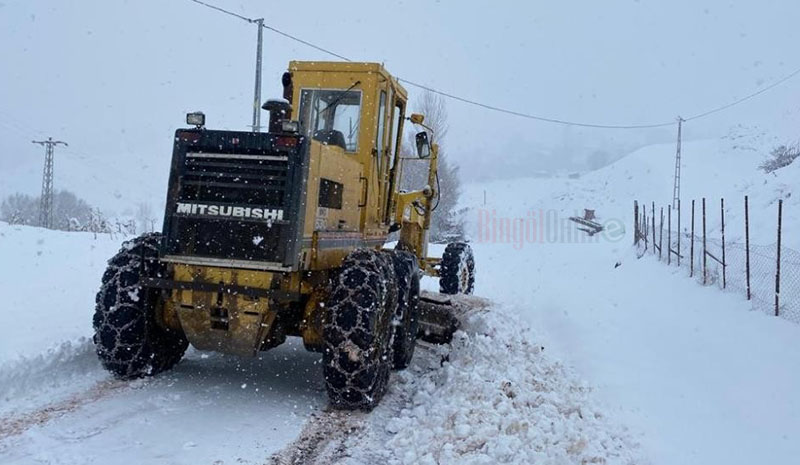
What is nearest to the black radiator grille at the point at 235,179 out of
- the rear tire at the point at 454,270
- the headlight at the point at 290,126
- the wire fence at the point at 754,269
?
the headlight at the point at 290,126

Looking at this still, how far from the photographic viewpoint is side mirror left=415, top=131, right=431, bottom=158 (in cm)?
861

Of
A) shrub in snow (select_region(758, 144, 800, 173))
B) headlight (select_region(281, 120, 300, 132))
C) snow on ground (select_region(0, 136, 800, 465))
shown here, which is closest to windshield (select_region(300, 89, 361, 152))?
headlight (select_region(281, 120, 300, 132))

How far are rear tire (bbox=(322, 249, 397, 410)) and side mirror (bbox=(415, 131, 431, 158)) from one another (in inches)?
135

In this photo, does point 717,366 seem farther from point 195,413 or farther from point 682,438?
point 195,413

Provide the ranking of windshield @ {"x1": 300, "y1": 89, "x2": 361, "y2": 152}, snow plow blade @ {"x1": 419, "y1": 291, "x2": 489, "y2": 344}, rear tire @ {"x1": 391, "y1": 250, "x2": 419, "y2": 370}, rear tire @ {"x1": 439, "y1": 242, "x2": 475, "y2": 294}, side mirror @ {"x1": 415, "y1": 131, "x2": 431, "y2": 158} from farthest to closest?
rear tire @ {"x1": 439, "y1": 242, "x2": 475, "y2": 294} < side mirror @ {"x1": 415, "y1": 131, "x2": 431, "y2": 158} < snow plow blade @ {"x1": 419, "y1": 291, "x2": 489, "y2": 344} < windshield @ {"x1": 300, "y1": 89, "x2": 361, "y2": 152} < rear tire @ {"x1": 391, "y1": 250, "x2": 419, "y2": 370}

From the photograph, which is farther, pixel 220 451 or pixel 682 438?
pixel 682 438

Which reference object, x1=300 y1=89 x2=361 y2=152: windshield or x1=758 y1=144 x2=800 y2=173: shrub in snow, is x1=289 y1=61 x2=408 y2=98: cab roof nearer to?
x1=300 y1=89 x2=361 y2=152: windshield

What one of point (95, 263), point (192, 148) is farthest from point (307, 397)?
point (95, 263)

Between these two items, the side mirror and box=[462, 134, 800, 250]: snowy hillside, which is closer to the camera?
the side mirror

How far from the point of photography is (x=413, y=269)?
23.1 feet

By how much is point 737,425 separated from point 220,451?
14.3 ft

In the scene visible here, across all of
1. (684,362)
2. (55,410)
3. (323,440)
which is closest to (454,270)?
(684,362)

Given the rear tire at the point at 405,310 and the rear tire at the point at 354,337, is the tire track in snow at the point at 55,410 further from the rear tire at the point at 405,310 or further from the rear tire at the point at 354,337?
the rear tire at the point at 405,310

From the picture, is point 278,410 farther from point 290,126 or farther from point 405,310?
point 290,126
